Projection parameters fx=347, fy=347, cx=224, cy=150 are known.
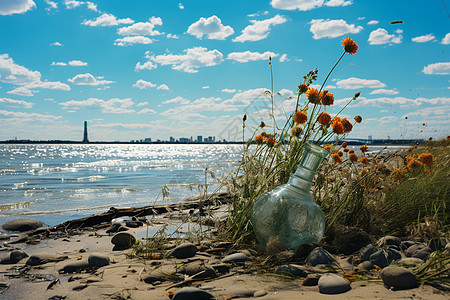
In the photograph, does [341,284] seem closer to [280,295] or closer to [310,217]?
[280,295]

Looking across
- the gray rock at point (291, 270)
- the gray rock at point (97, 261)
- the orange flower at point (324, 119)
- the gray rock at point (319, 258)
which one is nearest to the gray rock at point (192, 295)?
the gray rock at point (291, 270)

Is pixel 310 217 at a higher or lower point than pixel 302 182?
lower

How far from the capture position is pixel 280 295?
70.8 inches

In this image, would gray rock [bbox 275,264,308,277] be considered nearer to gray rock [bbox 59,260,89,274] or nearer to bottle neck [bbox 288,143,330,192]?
bottle neck [bbox 288,143,330,192]

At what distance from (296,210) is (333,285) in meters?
0.63

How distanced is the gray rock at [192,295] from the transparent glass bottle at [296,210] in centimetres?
79

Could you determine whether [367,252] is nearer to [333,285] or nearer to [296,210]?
[296,210]

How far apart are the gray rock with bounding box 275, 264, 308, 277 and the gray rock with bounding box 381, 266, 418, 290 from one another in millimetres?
458

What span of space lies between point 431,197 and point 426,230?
0.86 meters

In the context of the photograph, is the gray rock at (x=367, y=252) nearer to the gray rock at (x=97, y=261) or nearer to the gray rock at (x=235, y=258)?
the gray rock at (x=235, y=258)

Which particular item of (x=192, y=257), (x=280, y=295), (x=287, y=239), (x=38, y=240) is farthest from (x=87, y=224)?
(x=280, y=295)

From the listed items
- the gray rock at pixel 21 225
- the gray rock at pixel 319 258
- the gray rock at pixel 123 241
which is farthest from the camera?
the gray rock at pixel 21 225

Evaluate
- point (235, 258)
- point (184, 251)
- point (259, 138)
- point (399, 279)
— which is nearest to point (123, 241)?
point (184, 251)

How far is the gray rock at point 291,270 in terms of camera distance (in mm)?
2068
